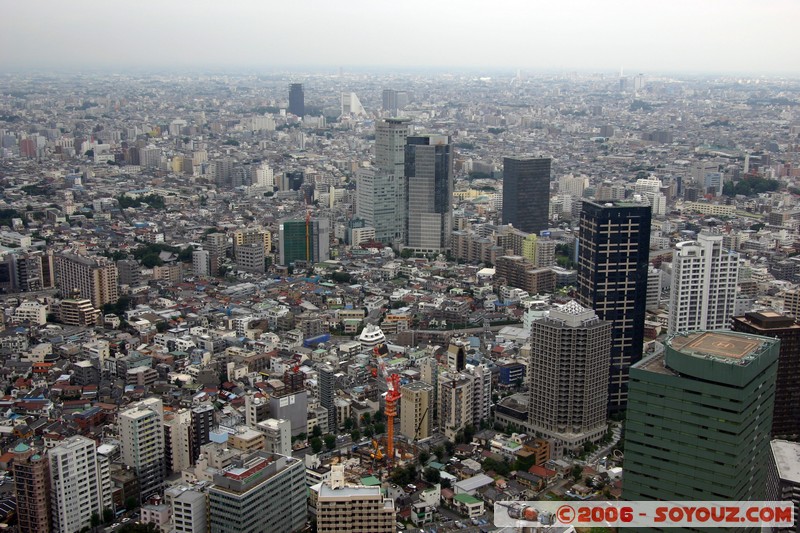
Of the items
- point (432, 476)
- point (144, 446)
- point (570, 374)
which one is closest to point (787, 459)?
point (570, 374)

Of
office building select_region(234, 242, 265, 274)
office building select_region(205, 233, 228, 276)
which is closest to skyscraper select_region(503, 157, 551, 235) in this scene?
office building select_region(234, 242, 265, 274)

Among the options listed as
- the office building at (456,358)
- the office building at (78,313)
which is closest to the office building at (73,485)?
the office building at (456,358)

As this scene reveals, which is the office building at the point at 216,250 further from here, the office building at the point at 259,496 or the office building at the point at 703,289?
the office building at the point at 259,496

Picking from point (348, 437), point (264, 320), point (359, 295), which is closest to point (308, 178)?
point (359, 295)

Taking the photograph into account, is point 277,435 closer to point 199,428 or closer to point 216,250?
point 199,428

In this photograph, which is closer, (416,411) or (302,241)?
(416,411)

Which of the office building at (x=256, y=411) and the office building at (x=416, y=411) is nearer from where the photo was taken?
the office building at (x=256, y=411)

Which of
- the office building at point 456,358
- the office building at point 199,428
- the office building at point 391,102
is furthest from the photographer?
the office building at point 391,102
